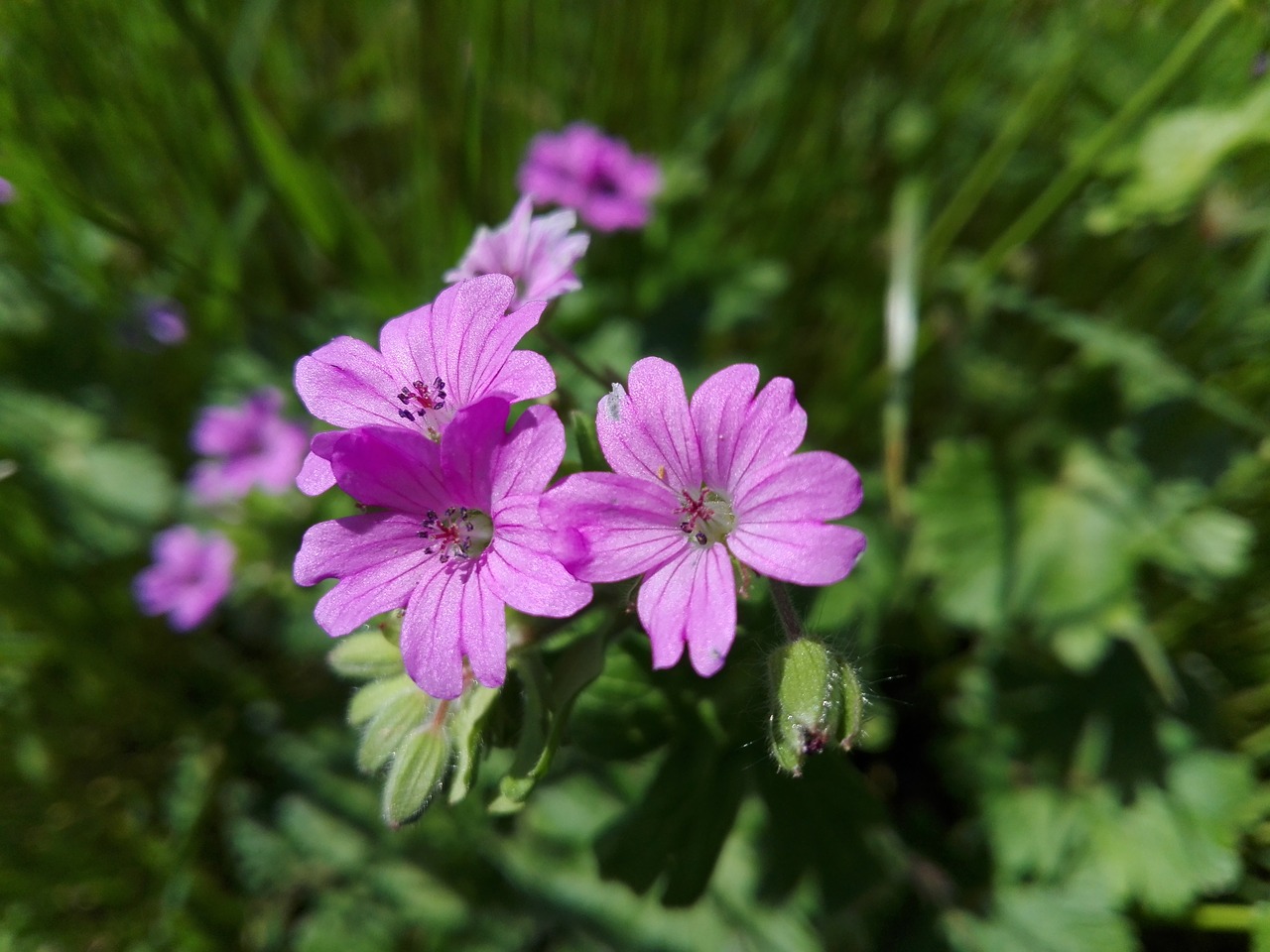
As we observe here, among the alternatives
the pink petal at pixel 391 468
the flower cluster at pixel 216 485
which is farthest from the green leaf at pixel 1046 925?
the flower cluster at pixel 216 485

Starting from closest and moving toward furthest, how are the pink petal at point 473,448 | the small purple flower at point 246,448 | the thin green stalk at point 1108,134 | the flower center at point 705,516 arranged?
the pink petal at point 473,448
the flower center at point 705,516
the thin green stalk at point 1108,134
the small purple flower at point 246,448

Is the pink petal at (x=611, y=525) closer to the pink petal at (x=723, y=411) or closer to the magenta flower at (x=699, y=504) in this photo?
the magenta flower at (x=699, y=504)

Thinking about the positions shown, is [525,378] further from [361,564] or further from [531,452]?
[361,564]

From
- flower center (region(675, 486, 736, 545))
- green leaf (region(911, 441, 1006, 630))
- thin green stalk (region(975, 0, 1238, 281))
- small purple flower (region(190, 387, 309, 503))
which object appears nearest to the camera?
flower center (region(675, 486, 736, 545))

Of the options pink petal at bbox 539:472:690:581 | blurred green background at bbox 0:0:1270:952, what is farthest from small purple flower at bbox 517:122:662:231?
pink petal at bbox 539:472:690:581

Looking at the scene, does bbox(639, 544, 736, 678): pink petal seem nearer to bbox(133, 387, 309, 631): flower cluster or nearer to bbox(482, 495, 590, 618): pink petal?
bbox(482, 495, 590, 618): pink petal

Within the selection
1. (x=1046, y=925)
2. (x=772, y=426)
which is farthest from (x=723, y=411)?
(x=1046, y=925)

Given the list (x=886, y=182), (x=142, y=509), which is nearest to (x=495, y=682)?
(x=142, y=509)
